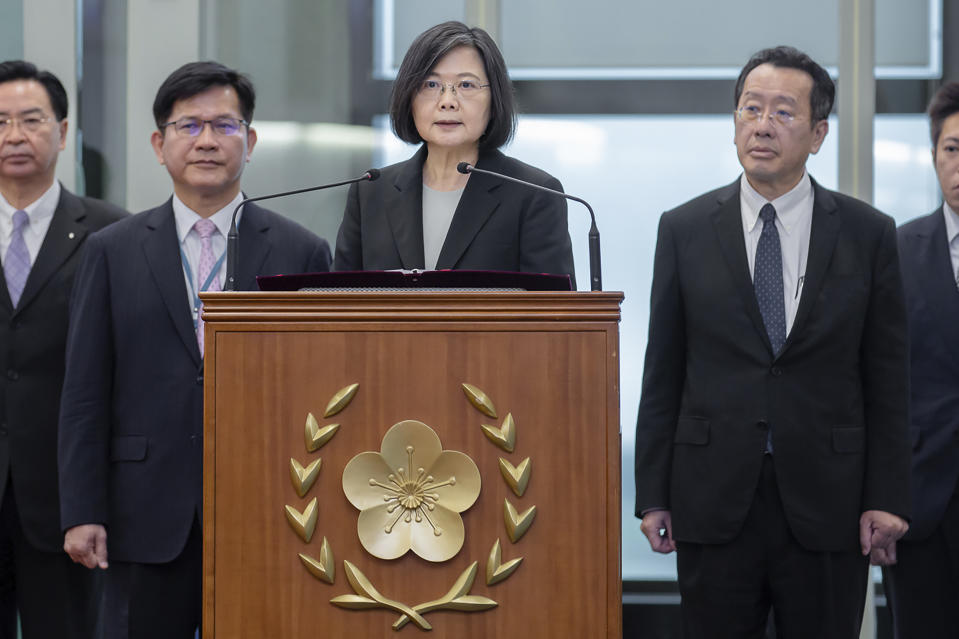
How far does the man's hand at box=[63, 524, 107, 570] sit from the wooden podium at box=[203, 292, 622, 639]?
0.86 meters

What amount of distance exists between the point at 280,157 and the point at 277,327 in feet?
8.19

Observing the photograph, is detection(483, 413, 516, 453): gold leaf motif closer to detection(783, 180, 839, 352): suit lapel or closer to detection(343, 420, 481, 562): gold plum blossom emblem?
detection(343, 420, 481, 562): gold plum blossom emblem

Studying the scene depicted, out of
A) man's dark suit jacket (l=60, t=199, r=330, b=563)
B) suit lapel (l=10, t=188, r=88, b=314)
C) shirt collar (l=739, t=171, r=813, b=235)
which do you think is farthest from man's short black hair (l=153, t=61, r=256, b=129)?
shirt collar (l=739, t=171, r=813, b=235)

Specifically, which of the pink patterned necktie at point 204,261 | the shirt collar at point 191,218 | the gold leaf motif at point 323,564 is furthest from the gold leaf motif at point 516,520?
the shirt collar at point 191,218

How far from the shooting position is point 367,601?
162 centimetres

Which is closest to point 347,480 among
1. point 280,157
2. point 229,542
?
point 229,542

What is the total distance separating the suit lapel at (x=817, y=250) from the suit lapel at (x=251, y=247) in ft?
3.94

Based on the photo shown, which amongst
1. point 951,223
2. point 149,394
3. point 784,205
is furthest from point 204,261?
point 951,223

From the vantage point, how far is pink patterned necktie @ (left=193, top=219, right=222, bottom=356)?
2.49 m

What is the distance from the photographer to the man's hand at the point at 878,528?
2.35 meters

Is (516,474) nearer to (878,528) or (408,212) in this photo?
(408,212)

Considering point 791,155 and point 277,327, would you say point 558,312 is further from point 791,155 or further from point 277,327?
point 791,155

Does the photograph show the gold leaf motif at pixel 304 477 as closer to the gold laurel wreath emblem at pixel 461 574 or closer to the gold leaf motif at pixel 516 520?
the gold laurel wreath emblem at pixel 461 574

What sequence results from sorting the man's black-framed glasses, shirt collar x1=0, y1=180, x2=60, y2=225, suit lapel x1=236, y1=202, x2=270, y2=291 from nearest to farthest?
suit lapel x1=236, y1=202, x2=270, y2=291 → the man's black-framed glasses → shirt collar x1=0, y1=180, x2=60, y2=225
